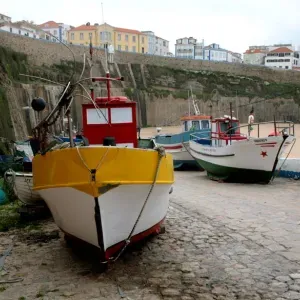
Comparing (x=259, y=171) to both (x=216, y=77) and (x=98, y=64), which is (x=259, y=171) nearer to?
(x=98, y=64)

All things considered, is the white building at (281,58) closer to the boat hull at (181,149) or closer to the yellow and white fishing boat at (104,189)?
the boat hull at (181,149)

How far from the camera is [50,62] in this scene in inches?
1767

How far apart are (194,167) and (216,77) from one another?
1728 inches

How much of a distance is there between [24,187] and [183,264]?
4018mm

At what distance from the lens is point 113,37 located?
257 ft

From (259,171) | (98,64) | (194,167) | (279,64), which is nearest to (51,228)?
(259,171)

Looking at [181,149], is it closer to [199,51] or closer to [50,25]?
[50,25]

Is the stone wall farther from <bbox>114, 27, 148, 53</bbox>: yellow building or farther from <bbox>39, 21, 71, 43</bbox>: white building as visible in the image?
<bbox>39, 21, 71, 43</bbox>: white building

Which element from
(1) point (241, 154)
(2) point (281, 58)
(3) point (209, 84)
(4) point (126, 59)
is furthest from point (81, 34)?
(1) point (241, 154)

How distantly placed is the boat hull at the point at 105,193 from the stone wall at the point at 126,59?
27.3 m

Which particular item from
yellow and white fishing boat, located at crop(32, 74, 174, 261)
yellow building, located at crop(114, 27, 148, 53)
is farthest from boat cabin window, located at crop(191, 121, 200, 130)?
yellow building, located at crop(114, 27, 148, 53)

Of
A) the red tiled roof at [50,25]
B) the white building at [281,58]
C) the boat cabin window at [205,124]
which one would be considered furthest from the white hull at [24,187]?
the white building at [281,58]

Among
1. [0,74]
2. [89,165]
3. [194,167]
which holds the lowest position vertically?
[194,167]

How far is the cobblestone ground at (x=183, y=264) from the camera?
4.68m
